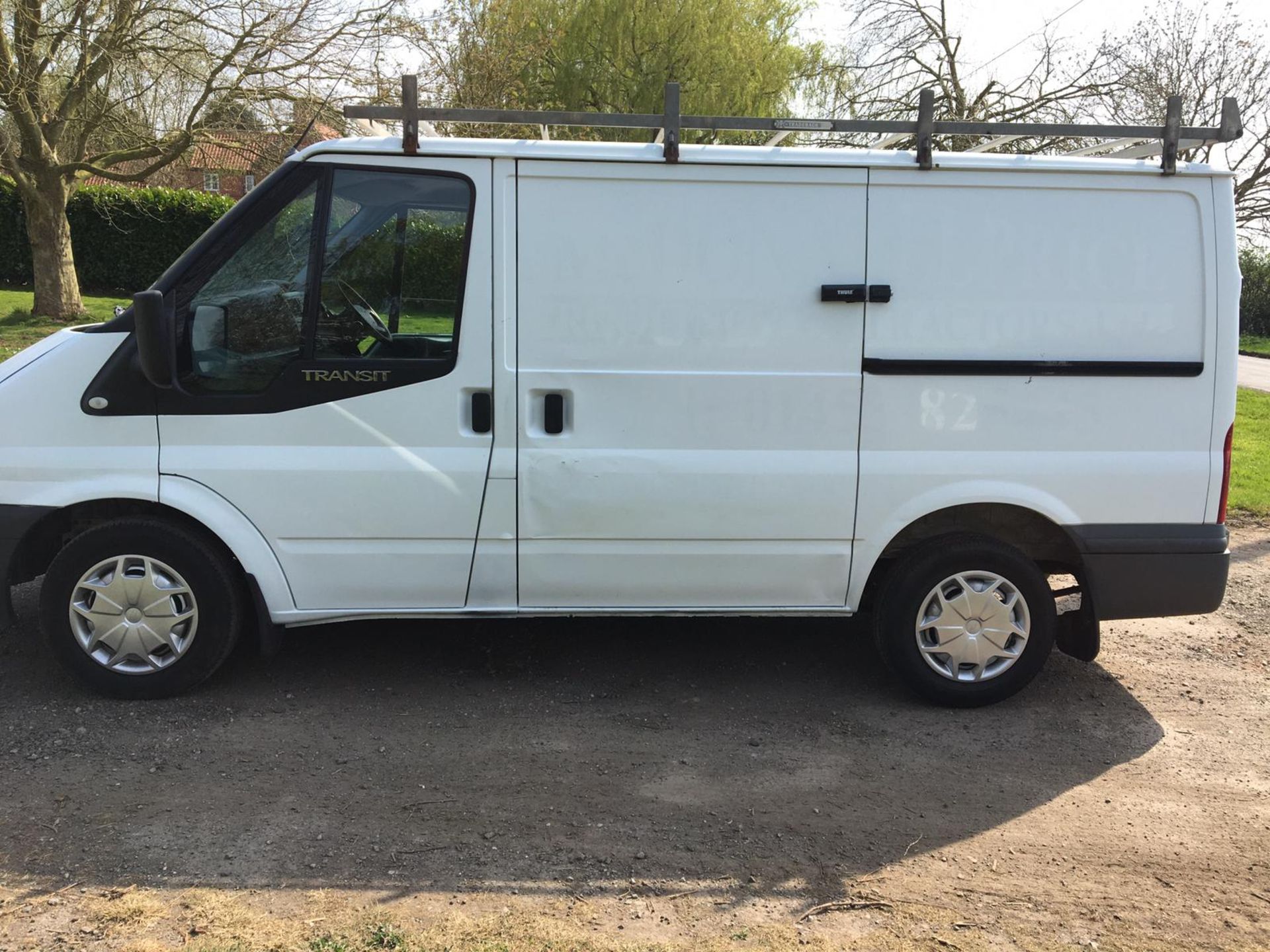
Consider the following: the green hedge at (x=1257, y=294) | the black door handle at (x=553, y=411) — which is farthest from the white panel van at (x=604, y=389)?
the green hedge at (x=1257, y=294)

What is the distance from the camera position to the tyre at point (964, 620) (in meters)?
4.36

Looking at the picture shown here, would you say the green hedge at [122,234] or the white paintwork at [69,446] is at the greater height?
the green hedge at [122,234]

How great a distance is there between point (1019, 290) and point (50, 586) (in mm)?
4104

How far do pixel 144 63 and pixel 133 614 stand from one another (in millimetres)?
13956

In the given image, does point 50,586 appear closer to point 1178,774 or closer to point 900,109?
point 1178,774

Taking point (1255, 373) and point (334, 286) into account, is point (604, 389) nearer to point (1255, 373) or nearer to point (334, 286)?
point (334, 286)

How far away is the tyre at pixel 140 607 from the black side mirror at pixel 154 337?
63cm

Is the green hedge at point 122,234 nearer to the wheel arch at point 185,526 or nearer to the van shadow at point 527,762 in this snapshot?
the wheel arch at point 185,526

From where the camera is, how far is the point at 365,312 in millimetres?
4141

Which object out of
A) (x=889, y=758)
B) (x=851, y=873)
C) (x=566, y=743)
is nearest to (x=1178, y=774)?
(x=889, y=758)

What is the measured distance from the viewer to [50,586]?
414 cm

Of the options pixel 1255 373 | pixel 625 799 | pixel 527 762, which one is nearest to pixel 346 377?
pixel 527 762

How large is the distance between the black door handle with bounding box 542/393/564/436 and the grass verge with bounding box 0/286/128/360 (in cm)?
979

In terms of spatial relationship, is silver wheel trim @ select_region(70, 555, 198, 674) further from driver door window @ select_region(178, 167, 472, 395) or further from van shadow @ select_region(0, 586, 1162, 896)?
driver door window @ select_region(178, 167, 472, 395)
